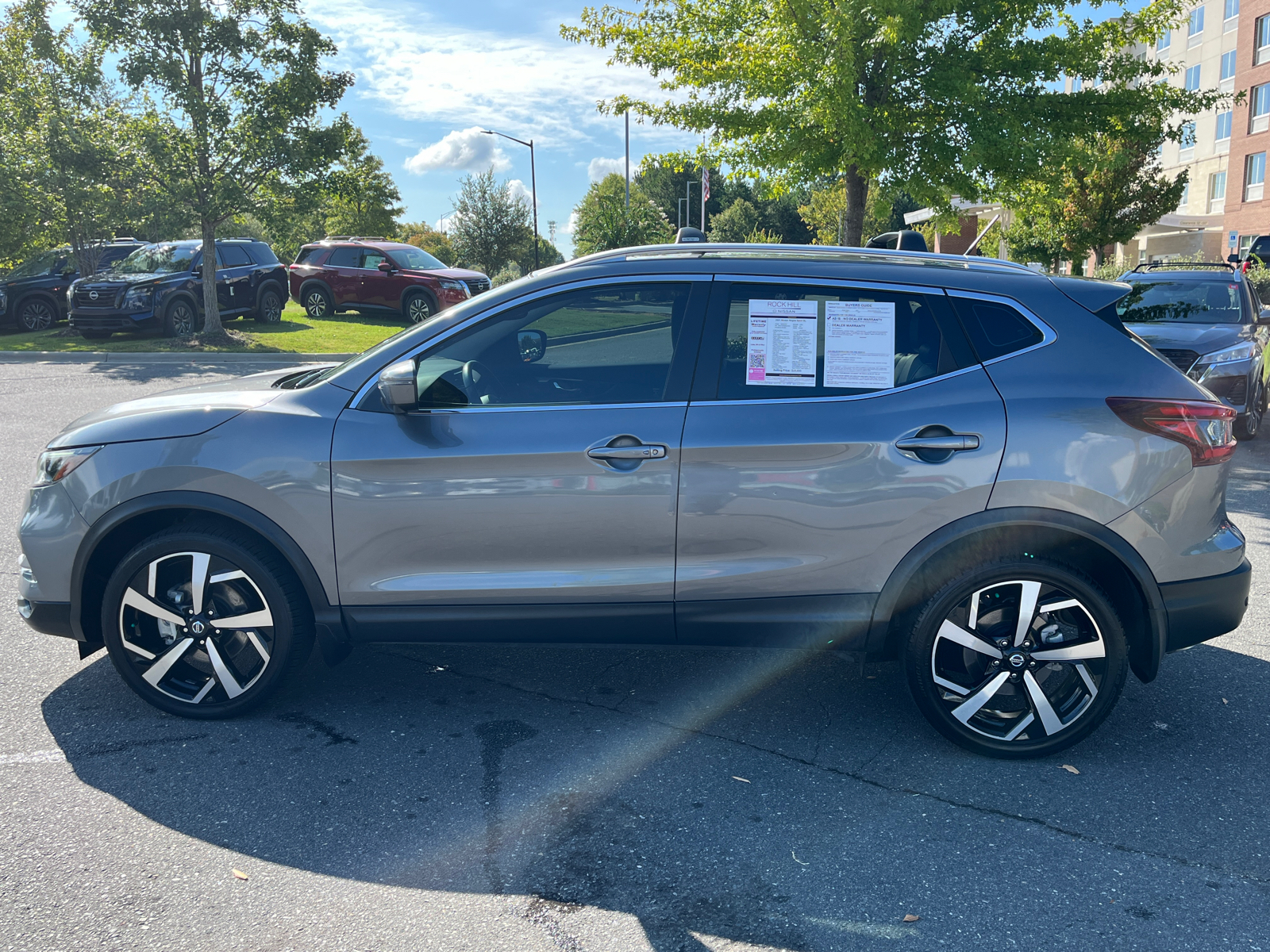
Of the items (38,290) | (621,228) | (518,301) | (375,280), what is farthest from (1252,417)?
(621,228)

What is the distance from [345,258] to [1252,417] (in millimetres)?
19664

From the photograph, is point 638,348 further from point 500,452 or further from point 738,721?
point 738,721

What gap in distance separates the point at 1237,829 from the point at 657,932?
192 cm

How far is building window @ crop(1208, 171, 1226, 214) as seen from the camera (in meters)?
45.0

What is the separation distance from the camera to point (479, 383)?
146 inches

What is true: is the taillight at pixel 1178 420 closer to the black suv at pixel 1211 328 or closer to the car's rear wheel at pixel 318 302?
the black suv at pixel 1211 328

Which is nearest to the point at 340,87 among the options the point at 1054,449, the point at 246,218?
the point at 246,218

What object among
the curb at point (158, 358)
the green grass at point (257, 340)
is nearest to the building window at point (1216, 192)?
the green grass at point (257, 340)

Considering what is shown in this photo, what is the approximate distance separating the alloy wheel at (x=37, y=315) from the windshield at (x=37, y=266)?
0.59m

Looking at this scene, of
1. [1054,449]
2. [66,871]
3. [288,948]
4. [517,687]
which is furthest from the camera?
[517,687]

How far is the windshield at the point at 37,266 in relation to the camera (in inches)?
837

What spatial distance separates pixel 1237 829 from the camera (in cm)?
319

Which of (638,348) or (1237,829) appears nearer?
(1237,829)

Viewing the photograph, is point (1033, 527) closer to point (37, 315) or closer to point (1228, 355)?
point (1228, 355)
